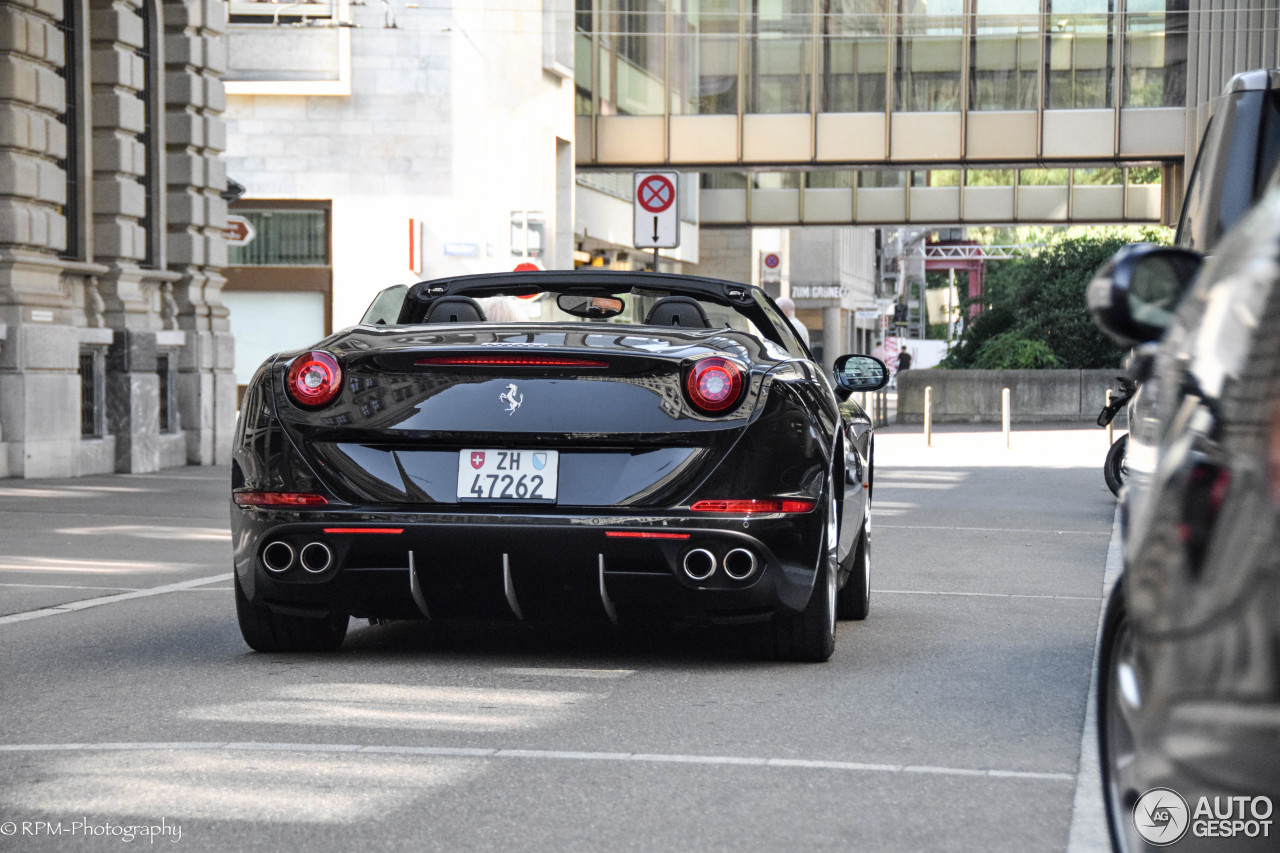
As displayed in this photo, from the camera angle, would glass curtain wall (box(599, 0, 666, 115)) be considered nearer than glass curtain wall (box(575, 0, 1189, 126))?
No

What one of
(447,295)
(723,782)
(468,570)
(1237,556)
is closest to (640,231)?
(447,295)

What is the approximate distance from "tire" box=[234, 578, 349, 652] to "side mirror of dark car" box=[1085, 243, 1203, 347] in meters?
3.36

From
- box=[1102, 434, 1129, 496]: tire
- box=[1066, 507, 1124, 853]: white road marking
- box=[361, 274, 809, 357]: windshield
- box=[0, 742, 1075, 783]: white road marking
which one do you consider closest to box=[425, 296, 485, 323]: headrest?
box=[361, 274, 809, 357]: windshield

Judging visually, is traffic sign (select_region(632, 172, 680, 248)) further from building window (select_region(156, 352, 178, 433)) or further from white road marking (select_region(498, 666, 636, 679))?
white road marking (select_region(498, 666, 636, 679))

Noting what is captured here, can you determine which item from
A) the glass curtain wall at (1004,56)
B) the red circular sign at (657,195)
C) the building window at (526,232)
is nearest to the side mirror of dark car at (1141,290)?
the red circular sign at (657,195)

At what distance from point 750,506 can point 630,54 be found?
1348 inches

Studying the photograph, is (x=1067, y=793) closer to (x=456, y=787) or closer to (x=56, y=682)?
(x=456, y=787)

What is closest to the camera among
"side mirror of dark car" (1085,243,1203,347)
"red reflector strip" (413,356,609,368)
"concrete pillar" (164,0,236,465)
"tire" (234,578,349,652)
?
"side mirror of dark car" (1085,243,1203,347)

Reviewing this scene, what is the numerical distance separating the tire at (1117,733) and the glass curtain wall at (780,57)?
109 feet

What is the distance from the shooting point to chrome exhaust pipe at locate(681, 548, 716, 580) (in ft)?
18.7

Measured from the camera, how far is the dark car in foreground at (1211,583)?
2.25 metres

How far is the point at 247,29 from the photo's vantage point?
1225 inches

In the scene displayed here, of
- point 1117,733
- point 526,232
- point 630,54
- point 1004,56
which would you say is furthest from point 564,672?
point 630,54

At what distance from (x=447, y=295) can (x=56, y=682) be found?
2164mm
